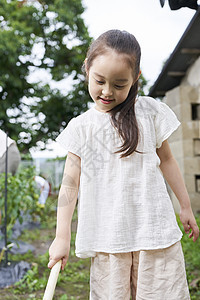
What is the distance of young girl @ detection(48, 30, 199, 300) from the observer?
1145 mm

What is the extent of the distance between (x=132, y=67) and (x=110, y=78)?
0.08 metres

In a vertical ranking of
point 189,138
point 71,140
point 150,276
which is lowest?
point 150,276

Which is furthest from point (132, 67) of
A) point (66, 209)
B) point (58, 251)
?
point (58, 251)

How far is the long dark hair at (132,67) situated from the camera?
112 centimetres

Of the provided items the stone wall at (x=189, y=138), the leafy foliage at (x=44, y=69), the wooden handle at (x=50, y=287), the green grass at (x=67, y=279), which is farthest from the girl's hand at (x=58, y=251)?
the leafy foliage at (x=44, y=69)

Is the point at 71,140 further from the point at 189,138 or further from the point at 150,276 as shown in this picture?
the point at 189,138

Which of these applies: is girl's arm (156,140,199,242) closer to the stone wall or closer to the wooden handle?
the wooden handle

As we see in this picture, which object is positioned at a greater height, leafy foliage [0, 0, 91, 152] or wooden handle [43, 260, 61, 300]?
leafy foliage [0, 0, 91, 152]

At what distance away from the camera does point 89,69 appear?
1184mm

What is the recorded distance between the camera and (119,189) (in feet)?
3.84

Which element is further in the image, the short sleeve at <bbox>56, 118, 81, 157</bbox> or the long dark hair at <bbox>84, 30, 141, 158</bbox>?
the short sleeve at <bbox>56, 118, 81, 157</bbox>

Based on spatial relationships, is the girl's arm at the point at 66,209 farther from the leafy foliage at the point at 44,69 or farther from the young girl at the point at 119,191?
the leafy foliage at the point at 44,69

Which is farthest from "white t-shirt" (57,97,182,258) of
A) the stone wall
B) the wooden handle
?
the stone wall

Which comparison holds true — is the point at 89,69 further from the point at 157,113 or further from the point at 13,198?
the point at 13,198
